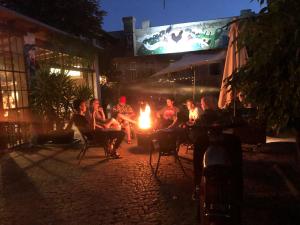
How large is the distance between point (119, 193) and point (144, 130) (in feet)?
13.9

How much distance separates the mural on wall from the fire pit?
65.6 ft

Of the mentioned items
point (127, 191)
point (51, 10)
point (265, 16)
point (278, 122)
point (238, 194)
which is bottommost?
point (127, 191)

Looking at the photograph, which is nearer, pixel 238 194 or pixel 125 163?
pixel 238 194

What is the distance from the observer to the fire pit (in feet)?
→ 31.2

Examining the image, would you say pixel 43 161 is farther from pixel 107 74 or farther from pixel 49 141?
pixel 107 74

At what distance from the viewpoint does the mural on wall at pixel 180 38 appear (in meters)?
29.0

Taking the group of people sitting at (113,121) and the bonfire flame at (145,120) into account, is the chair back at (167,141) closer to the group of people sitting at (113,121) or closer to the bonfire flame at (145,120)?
the group of people sitting at (113,121)

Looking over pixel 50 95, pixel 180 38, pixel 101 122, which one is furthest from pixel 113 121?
pixel 180 38

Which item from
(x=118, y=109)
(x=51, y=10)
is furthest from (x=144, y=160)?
(x=51, y=10)

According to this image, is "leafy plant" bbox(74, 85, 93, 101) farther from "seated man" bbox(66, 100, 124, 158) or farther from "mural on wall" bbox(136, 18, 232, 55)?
"mural on wall" bbox(136, 18, 232, 55)

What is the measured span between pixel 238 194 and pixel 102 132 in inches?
186

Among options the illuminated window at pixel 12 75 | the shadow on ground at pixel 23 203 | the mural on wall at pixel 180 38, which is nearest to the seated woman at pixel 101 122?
the illuminated window at pixel 12 75

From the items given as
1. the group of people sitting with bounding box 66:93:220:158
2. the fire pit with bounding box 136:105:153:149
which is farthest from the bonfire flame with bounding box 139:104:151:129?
the group of people sitting with bounding box 66:93:220:158

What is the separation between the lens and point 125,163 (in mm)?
7770
